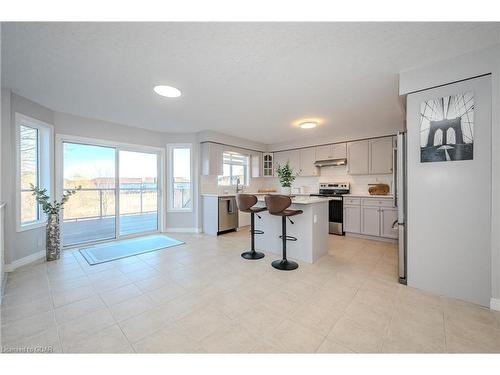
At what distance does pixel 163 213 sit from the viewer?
16.6 feet

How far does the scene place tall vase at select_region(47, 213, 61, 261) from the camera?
320 centimetres

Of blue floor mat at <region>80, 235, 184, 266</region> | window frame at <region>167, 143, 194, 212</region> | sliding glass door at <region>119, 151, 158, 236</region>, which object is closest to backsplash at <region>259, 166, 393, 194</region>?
window frame at <region>167, 143, 194, 212</region>

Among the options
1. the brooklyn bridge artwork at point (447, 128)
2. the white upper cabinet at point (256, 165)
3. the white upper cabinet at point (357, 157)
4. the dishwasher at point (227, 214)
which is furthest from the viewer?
the white upper cabinet at point (256, 165)

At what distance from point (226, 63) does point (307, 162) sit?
412cm

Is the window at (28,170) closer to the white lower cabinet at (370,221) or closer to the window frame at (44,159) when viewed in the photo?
the window frame at (44,159)

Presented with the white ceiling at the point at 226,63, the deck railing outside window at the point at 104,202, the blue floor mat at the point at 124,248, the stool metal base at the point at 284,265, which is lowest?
the blue floor mat at the point at 124,248

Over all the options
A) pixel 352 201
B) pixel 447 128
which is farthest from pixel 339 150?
pixel 447 128

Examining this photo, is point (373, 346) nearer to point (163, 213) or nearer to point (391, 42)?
point (391, 42)

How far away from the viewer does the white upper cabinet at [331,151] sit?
5121 millimetres

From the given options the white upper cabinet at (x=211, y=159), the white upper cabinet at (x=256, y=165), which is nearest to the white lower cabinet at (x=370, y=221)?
the white upper cabinet at (x=256, y=165)

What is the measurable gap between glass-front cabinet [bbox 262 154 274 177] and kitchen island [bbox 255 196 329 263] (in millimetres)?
3129

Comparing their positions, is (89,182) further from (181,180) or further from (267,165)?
(267,165)

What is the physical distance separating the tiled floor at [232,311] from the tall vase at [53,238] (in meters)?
0.25
